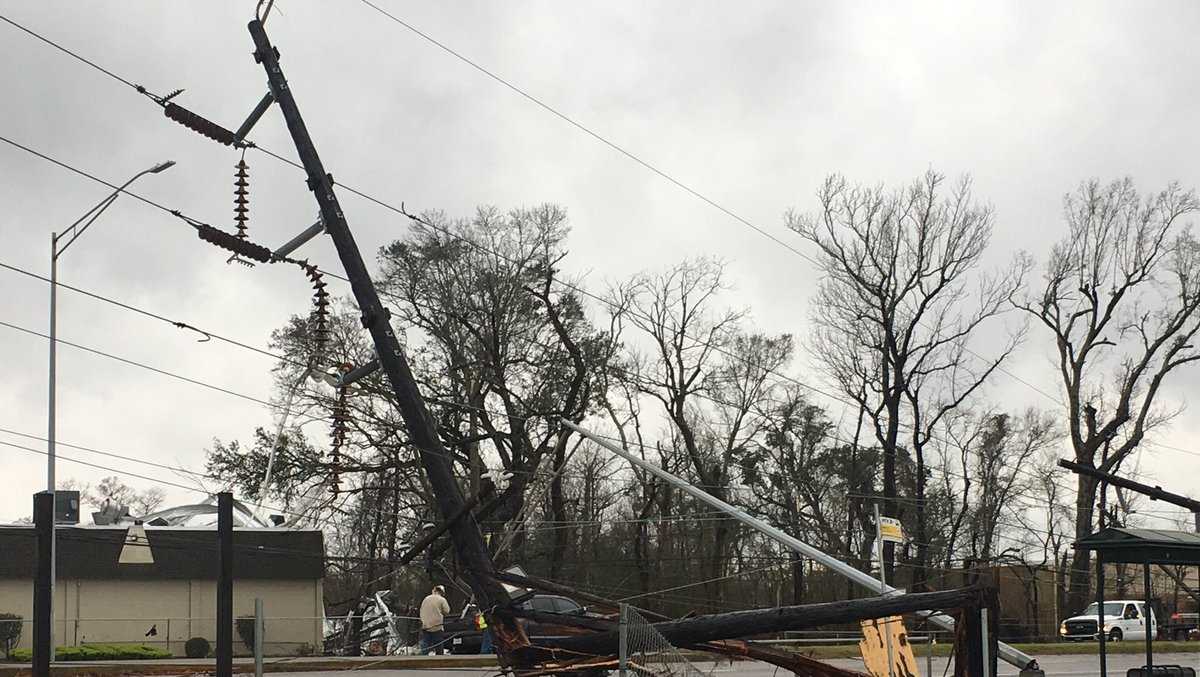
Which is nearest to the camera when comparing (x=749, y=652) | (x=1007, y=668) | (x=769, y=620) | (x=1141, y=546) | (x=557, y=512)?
(x=769, y=620)

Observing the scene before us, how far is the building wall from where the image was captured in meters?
34.3

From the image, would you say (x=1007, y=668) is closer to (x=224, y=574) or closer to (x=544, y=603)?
(x=544, y=603)

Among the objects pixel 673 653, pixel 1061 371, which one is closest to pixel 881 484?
pixel 1061 371

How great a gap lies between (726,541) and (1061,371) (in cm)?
1587

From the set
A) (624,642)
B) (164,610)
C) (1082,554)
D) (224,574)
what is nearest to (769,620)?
(624,642)

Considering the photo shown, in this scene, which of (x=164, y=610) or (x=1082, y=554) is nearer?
(x=164, y=610)

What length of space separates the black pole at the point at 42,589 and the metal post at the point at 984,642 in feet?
31.4

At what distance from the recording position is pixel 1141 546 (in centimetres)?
1808

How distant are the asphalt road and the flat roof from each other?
40.7ft

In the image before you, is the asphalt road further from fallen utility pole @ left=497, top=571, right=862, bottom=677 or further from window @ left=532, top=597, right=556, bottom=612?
fallen utility pole @ left=497, top=571, right=862, bottom=677

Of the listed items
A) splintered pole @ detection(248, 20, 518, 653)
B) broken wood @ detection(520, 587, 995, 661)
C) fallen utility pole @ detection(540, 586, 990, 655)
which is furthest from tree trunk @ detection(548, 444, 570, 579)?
fallen utility pole @ detection(540, 586, 990, 655)

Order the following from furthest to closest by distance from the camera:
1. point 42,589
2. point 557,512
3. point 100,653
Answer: point 557,512 < point 100,653 < point 42,589

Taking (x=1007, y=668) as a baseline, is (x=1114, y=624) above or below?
below

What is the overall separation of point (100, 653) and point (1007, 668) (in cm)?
2118
